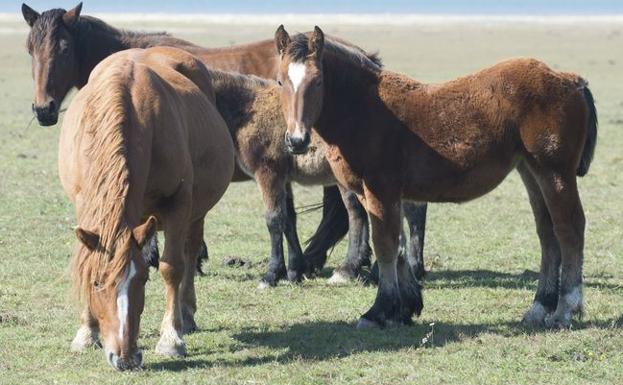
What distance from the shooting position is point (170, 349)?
6961 millimetres

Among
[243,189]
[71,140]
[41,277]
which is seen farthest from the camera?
[243,189]

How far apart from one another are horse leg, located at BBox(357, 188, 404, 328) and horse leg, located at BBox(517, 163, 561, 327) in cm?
94

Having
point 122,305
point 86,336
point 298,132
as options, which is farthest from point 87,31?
point 122,305

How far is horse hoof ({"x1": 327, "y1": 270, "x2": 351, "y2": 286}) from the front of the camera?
387 inches

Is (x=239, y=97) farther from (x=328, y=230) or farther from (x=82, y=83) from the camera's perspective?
(x=82, y=83)

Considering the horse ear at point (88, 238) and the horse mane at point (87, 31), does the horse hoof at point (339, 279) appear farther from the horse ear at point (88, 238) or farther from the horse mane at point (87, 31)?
the horse ear at point (88, 238)

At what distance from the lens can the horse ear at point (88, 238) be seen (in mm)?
5945

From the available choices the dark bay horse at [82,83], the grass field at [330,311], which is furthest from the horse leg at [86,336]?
the dark bay horse at [82,83]

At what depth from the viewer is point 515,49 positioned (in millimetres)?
55375

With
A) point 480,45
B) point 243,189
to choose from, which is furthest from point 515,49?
point 243,189

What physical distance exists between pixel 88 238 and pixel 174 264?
1066 mm

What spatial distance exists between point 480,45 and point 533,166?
54.2 meters

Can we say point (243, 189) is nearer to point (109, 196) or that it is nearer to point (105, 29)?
point (105, 29)

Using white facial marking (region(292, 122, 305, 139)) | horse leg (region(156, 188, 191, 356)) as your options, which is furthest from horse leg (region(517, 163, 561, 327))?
horse leg (region(156, 188, 191, 356))
